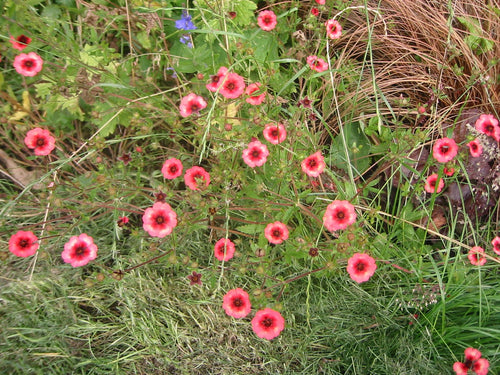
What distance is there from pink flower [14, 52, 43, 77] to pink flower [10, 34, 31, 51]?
87mm

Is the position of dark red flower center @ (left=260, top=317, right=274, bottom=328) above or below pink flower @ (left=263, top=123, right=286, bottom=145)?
below

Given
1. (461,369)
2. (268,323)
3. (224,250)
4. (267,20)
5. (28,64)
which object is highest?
(267,20)

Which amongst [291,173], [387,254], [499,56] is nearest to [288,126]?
[291,173]

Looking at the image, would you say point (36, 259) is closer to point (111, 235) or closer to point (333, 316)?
point (111, 235)

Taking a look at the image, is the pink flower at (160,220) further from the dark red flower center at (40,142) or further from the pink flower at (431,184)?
the pink flower at (431,184)

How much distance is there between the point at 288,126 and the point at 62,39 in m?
1.41

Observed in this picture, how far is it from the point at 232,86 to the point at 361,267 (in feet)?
3.19

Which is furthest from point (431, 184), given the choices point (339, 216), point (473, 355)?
point (473, 355)

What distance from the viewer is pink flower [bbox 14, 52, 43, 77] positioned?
1848 millimetres

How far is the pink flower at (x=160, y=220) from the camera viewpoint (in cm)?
164

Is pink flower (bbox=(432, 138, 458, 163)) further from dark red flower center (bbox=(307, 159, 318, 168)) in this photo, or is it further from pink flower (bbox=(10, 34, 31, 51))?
pink flower (bbox=(10, 34, 31, 51))

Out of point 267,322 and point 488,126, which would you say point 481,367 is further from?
point 488,126

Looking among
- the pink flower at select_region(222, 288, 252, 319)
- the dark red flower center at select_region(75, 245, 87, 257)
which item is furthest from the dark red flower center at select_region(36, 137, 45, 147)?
the pink flower at select_region(222, 288, 252, 319)

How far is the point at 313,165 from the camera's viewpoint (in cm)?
177
